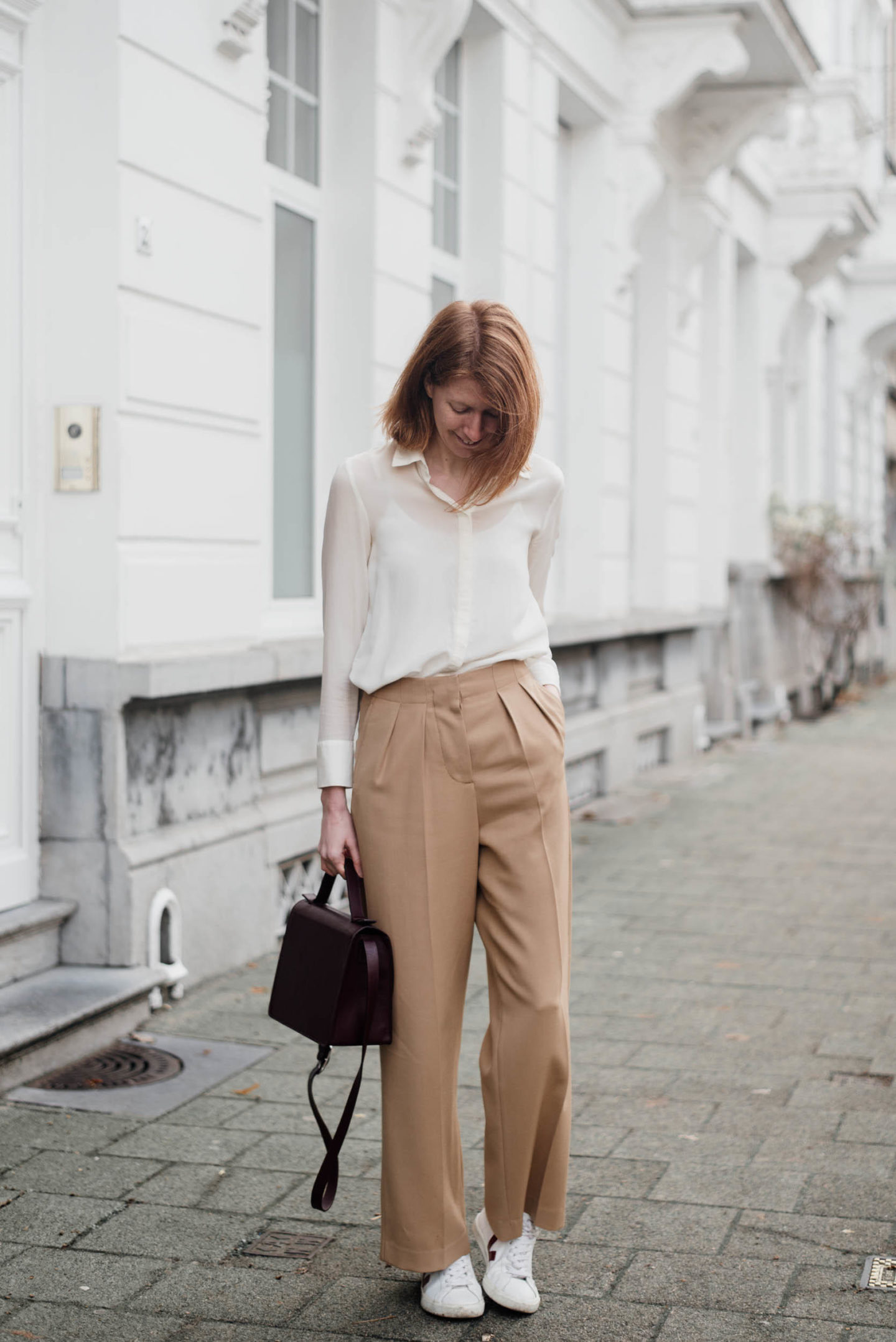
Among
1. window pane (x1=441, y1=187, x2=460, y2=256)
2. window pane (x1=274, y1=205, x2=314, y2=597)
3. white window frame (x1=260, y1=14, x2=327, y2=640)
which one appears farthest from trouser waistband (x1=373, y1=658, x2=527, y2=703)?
window pane (x1=441, y1=187, x2=460, y2=256)

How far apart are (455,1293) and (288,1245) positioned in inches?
19.6

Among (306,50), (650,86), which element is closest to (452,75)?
(306,50)

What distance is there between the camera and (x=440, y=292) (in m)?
7.96

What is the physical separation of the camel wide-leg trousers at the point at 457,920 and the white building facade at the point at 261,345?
1.66 metres

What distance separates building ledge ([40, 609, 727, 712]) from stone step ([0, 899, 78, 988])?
61 centimetres

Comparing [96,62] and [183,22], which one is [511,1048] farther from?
[183,22]

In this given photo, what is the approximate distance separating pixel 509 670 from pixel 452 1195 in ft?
3.32

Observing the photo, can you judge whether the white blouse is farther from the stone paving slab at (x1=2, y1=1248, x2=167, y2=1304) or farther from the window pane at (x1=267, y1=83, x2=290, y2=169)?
the window pane at (x1=267, y1=83, x2=290, y2=169)

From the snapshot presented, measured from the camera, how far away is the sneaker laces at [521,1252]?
3074 millimetres

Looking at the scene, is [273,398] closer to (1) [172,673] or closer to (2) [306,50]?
(2) [306,50]

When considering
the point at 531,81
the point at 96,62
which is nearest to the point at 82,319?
the point at 96,62

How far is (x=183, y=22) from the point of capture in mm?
5078

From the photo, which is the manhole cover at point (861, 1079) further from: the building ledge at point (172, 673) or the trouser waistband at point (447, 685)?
the building ledge at point (172, 673)

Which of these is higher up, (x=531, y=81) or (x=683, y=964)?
(x=531, y=81)
